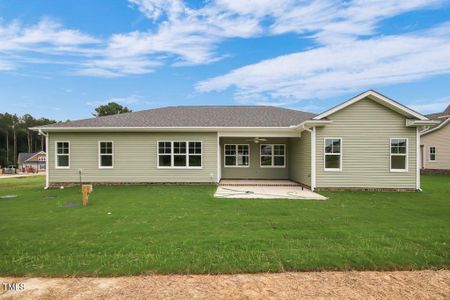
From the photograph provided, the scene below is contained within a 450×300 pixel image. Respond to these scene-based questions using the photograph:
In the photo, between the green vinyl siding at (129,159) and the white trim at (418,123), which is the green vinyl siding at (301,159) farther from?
the green vinyl siding at (129,159)

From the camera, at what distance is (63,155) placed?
1377 cm

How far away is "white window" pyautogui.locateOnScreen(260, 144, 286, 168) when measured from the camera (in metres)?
16.4

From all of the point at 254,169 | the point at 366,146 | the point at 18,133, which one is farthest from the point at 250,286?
the point at 18,133

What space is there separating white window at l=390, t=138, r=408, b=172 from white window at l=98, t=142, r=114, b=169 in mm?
13258

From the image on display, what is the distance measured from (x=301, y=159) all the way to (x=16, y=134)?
268 feet

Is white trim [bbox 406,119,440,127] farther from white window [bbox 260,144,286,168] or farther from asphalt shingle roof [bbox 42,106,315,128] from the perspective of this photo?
white window [bbox 260,144,286,168]

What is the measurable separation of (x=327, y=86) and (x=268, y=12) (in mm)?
10776

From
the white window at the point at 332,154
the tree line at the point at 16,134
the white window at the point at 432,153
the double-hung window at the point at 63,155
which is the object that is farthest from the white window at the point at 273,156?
the tree line at the point at 16,134

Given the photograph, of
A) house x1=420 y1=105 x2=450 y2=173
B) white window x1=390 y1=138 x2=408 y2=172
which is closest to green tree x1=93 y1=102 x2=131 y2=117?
house x1=420 y1=105 x2=450 y2=173

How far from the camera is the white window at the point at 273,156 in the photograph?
16.4 metres

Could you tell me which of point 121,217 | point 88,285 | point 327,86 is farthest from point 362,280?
point 327,86

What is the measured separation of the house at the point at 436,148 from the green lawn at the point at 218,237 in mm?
15862

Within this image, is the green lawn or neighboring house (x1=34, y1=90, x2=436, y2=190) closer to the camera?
the green lawn

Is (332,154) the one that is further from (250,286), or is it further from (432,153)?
(432,153)
